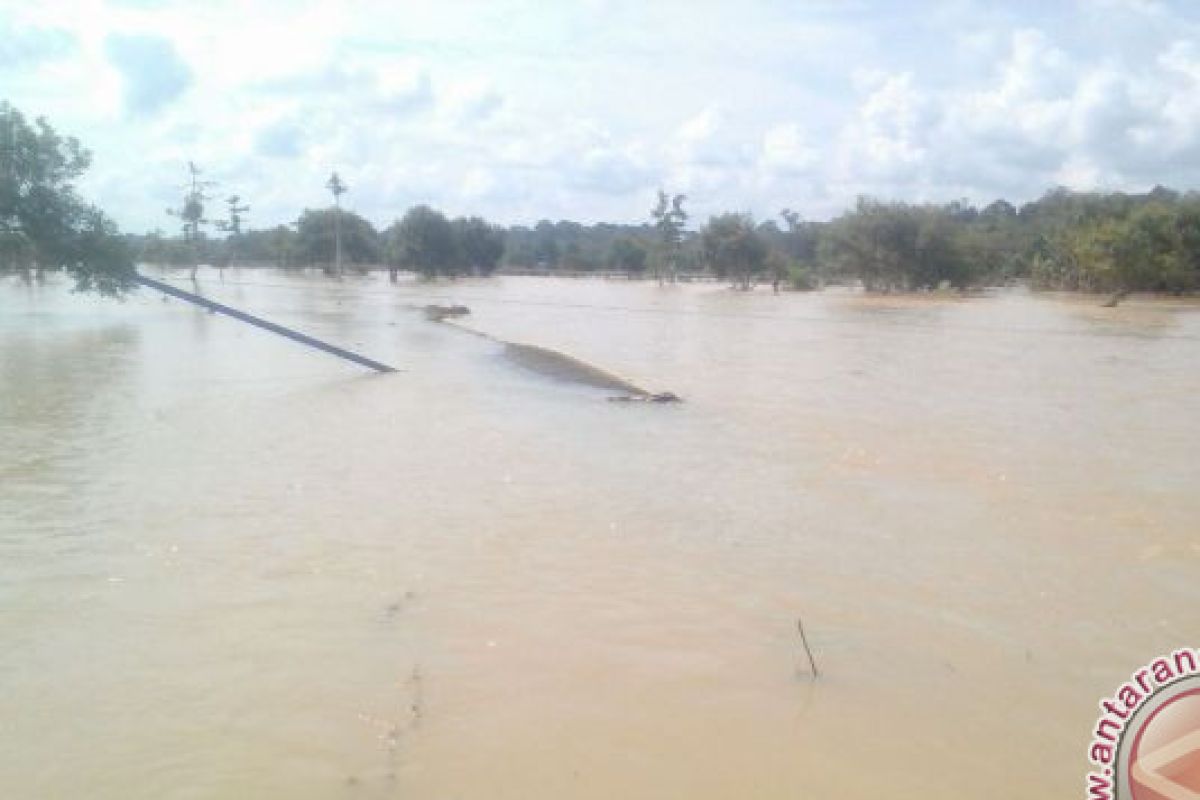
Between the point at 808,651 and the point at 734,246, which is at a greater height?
the point at 734,246

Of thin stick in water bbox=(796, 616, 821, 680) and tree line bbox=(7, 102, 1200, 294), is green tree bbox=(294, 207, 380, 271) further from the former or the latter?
thin stick in water bbox=(796, 616, 821, 680)

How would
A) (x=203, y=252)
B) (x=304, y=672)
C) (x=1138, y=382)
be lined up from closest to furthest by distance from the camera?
1. (x=304, y=672)
2. (x=1138, y=382)
3. (x=203, y=252)

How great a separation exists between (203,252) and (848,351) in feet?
352

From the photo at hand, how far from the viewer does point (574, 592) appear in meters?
6.46

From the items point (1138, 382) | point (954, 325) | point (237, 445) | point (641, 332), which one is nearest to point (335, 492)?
point (237, 445)

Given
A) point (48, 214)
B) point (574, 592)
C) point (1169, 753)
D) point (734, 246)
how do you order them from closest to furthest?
point (1169, 753) < point (574, 592) < point (48, 214) < point (734, 246)

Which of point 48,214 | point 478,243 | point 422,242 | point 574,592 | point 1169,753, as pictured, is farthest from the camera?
point 478,243

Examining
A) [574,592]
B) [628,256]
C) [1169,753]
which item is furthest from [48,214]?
[628,256]

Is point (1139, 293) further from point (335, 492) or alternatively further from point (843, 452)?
point (335, 492)

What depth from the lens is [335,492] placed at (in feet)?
30.2

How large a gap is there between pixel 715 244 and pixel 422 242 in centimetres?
2996

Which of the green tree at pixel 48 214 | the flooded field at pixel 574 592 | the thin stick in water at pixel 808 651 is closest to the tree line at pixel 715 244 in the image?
the green tree at pixel 48 214

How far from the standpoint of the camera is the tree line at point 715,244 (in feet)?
105

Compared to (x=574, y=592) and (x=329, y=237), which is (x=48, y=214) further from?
(x=329, y=237)
